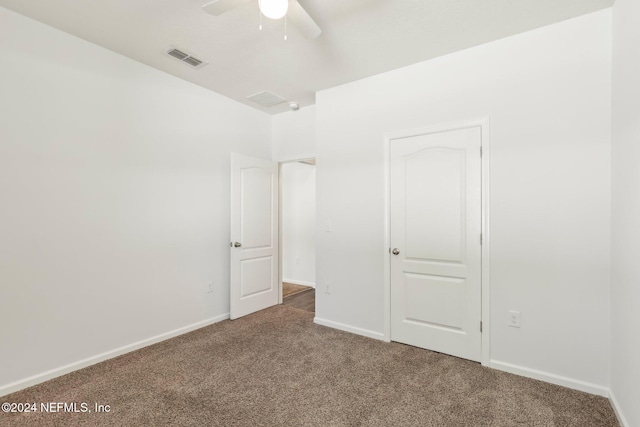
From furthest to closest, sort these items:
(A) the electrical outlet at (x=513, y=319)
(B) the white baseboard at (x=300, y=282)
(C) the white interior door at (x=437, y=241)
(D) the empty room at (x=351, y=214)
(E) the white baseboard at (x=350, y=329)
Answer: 1. (B) the white baseboard at (x=300, y=282)
2. (E) the white baseboard at (x=350, y=329)
3. (C) the white interior door at (x=437, y=241)
4. (A) the electrical outlet at (x=513, y=319)
5. (D) the empty room at (x=351, y=214)

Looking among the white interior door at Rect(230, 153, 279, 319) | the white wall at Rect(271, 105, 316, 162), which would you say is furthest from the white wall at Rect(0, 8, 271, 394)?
the white wall at Rect(271, 105, 316, 162)

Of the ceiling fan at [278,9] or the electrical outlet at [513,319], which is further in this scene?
the electrical outlet at [513,319]

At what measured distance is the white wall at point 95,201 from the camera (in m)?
2.21

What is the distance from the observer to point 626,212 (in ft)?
5.91

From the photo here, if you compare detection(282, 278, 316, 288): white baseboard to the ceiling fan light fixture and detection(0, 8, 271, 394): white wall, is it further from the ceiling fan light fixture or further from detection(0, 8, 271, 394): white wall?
the ceiling fan light fixture

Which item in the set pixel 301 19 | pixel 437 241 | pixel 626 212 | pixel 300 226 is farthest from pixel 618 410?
pixel 300 226

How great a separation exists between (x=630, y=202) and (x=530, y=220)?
65cm

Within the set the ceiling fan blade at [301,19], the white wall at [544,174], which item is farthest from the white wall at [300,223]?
the ceiling fan blade at [301,19]

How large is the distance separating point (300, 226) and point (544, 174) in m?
4.09

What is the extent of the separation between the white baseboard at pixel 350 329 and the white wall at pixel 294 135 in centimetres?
209

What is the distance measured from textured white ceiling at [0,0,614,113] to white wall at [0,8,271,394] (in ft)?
1.10

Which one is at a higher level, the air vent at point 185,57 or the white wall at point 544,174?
the air vent at point 185,57

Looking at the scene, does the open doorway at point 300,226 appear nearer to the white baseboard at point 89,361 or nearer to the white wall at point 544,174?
the white baseboard at point 89,361

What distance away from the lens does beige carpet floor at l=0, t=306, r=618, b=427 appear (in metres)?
1.88
